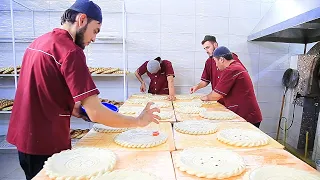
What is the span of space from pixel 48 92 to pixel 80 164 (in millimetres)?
386

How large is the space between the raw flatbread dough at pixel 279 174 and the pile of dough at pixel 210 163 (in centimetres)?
6

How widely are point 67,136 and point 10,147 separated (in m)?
2.40

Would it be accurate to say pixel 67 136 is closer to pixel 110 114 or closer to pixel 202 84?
pixel 110 114

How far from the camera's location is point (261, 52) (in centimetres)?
351

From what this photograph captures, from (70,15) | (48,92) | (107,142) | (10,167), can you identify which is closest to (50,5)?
(10,167)

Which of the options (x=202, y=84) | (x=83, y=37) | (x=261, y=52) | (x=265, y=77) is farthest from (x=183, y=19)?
(x=83, y=37)

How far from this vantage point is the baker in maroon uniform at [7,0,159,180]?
98cm

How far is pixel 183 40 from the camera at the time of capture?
11.2 ft

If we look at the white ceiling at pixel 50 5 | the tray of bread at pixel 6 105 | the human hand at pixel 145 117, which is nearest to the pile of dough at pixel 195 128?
the human hand at pixel 145 117

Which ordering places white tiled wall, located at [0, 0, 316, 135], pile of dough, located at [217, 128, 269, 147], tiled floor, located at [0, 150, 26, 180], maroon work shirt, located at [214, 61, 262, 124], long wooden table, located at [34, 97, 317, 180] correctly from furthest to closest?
white tiled wall, located at [0, 0, 316, 135] → tiled floor, located at [0, 150, 26, 180] → maroon work shirt, located at [214, 61, 262, 124] → pile of dough, located at [217, 128, 269, 147] → long wooden table, located at [34, 97, 317, 180]

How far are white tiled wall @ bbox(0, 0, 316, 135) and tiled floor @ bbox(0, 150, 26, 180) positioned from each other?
860 mm

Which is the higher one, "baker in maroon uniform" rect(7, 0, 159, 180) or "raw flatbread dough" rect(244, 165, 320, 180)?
"baker in maroon uniform" rect(7, 0, 159, 180)

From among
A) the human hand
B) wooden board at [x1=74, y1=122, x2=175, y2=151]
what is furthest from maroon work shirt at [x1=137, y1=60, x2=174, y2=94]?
the human hand

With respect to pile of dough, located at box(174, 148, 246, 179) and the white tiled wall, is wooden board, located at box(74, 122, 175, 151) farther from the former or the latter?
the white tiled wall
